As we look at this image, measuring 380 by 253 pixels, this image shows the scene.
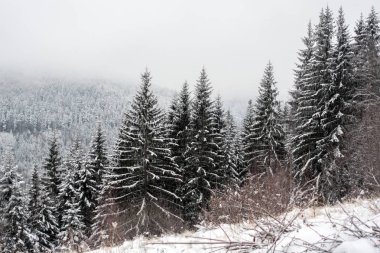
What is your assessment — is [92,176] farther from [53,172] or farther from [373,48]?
[373,48]

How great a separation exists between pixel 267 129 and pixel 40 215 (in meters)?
22.5

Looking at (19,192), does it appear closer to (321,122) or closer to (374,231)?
(321,122)

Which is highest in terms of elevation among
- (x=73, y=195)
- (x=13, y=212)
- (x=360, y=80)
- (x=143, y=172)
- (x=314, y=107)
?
(x=360, y=80)

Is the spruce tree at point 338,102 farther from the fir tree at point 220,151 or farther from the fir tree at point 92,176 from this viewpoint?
the fir tree at point 92,176

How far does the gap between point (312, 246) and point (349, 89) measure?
27578 mm

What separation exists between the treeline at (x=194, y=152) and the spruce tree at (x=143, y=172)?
8 cm

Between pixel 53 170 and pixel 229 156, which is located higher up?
pixel 229 156

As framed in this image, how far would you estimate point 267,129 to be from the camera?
35.8 meters

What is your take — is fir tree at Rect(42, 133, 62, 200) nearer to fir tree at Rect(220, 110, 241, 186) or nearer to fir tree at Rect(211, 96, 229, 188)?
fir tree at Rect(211, 96, 229, 188)

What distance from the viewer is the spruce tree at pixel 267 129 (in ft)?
116

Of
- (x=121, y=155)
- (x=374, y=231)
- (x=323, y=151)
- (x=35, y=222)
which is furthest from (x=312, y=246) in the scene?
(x=35, y=222)

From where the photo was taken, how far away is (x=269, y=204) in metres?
5.89

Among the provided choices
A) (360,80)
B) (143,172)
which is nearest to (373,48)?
(360,80)

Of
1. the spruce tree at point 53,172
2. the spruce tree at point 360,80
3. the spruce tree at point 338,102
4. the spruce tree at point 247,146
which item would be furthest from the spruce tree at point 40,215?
the spruce tree at point 360,80
